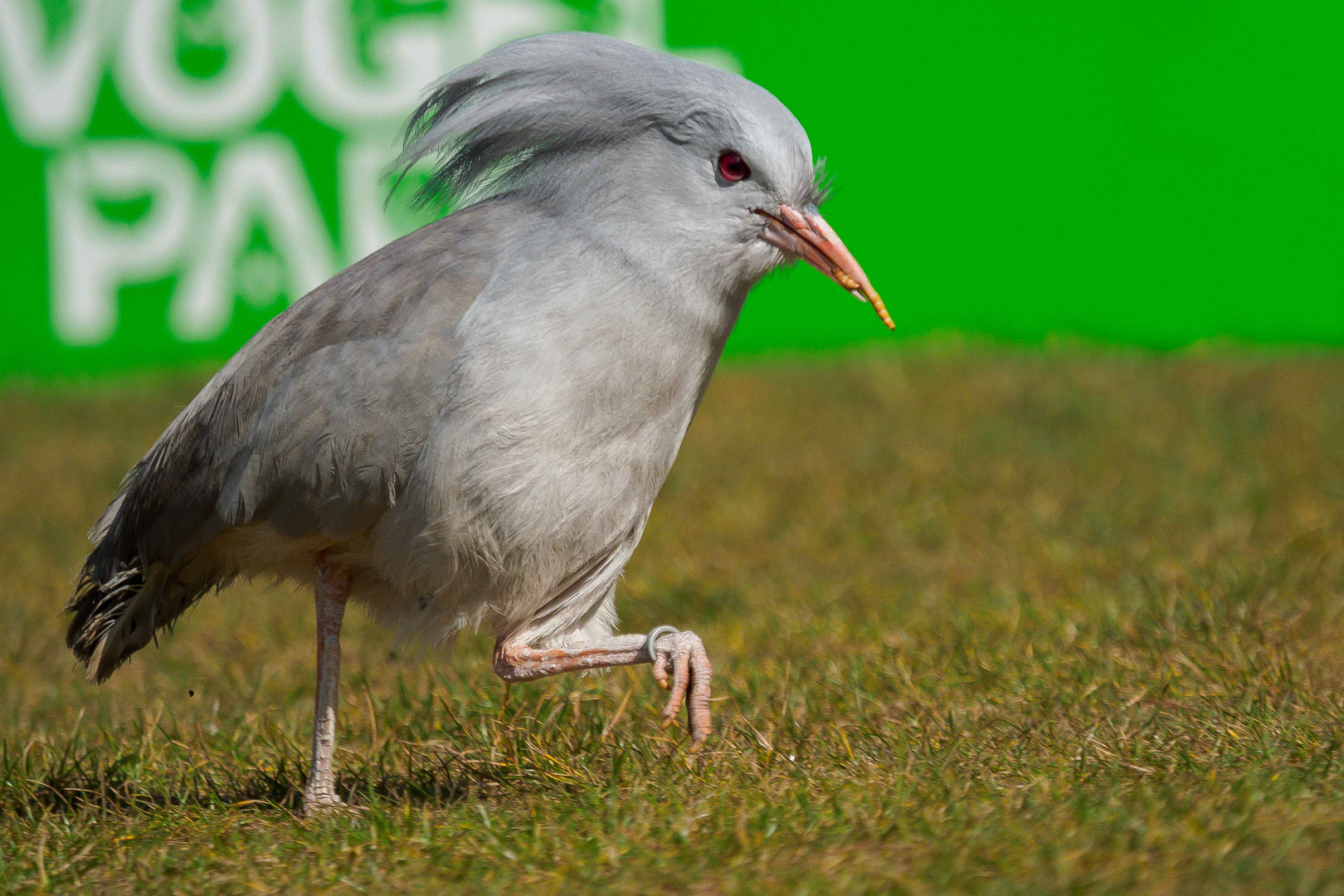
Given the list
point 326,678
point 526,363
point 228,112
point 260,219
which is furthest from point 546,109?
point 228,112

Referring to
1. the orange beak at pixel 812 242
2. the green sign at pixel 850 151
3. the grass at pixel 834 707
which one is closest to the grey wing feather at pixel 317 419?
the grass at pixel 834 707

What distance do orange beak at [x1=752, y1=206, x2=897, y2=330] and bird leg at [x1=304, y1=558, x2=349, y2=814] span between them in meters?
1.31

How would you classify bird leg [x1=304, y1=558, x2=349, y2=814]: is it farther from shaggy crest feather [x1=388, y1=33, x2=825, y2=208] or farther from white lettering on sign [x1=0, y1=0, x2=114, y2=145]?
white lettering on sign [x1=0, y1=0, x2=114, y2=145]

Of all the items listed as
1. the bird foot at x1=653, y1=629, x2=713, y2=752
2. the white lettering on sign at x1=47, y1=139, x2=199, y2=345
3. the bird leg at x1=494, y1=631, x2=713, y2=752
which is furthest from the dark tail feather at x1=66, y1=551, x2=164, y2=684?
the white lettering on sign at x1=47, y1=139, x2=199, y2=345

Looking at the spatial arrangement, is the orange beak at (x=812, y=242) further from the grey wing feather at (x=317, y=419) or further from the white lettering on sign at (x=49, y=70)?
the white lettering on sign at (x=49, y=70)

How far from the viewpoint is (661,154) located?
3.36m

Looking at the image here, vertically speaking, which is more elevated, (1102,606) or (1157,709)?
(1157,709)

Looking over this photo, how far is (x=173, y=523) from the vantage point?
364 cm

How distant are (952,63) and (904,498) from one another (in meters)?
4.17

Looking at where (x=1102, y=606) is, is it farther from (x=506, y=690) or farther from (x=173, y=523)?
(x=173, y=523)

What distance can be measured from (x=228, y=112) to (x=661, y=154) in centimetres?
685

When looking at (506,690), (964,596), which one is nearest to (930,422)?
(964,596)

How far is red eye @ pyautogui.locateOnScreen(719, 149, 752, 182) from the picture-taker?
10.9 ft

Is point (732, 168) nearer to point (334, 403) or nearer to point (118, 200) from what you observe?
point (334, 403)
